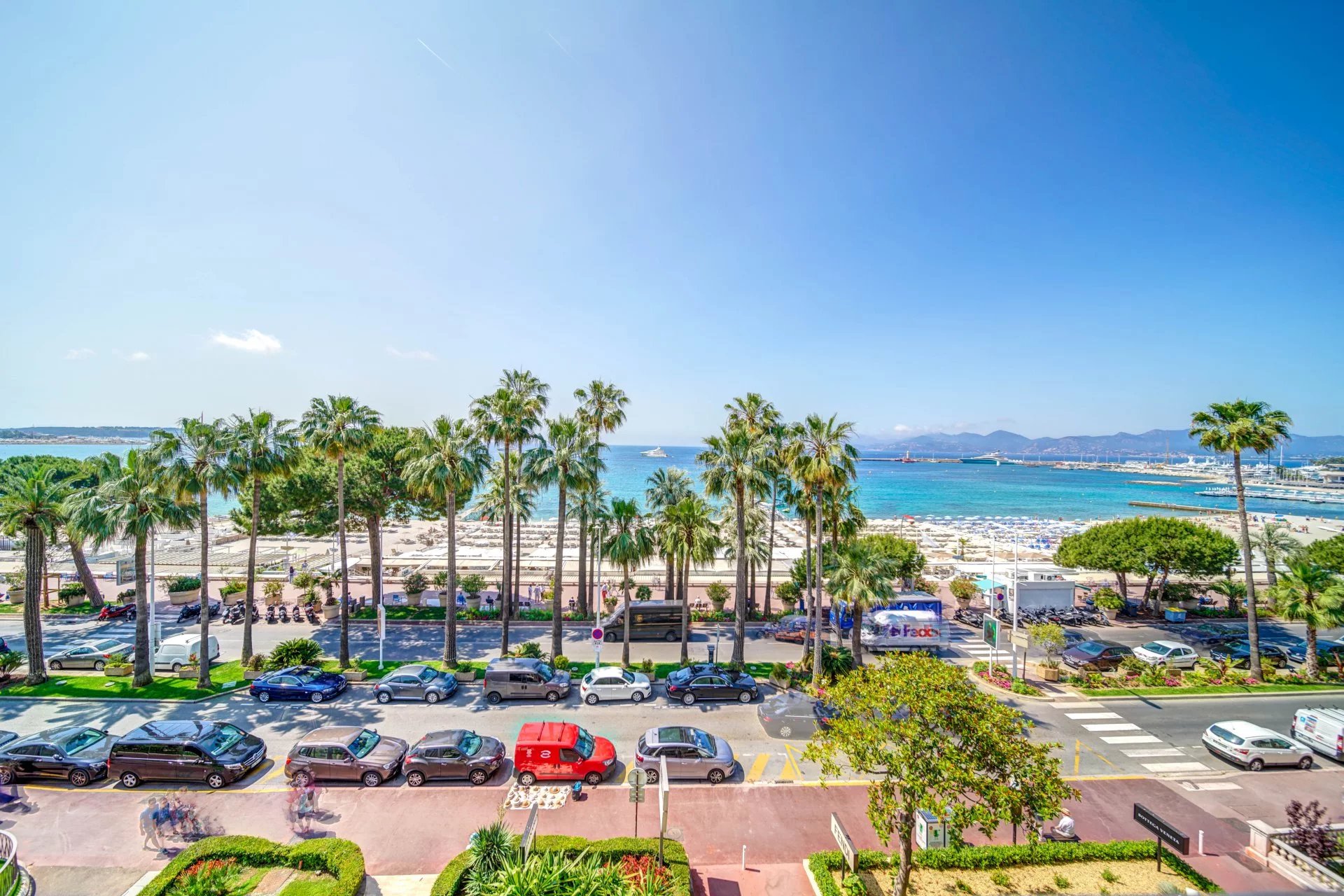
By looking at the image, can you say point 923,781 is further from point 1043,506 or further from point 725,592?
point 1043,506

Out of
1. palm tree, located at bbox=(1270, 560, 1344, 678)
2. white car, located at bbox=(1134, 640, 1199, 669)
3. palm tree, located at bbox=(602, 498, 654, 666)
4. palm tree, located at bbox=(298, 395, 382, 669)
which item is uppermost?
palm tree, located at bbox=(298, 395, 382, 669)

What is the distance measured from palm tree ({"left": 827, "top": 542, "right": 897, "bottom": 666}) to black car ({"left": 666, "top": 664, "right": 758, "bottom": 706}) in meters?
6.19

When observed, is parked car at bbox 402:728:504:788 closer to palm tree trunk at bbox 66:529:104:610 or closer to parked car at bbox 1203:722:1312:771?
parked car at bbox 1203:722:1312:771

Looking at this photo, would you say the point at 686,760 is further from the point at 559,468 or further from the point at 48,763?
the point at 48,763

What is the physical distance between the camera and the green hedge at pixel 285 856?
37.4 ft

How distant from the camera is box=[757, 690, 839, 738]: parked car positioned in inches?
774

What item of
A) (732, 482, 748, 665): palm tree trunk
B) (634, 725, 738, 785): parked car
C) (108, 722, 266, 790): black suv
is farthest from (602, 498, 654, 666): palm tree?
(108, 722, 266, 790): black suv

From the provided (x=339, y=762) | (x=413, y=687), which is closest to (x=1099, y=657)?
(x=413, y=687)

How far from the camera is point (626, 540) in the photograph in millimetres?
29641

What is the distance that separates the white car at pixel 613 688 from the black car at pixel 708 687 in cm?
115

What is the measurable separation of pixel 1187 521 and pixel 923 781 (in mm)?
43701

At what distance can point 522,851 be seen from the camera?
10922mm

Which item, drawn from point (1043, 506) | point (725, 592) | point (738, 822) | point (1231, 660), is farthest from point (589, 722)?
point (1043, 506)

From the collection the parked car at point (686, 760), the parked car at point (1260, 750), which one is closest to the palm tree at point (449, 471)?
the parked car at point (686, 760)
